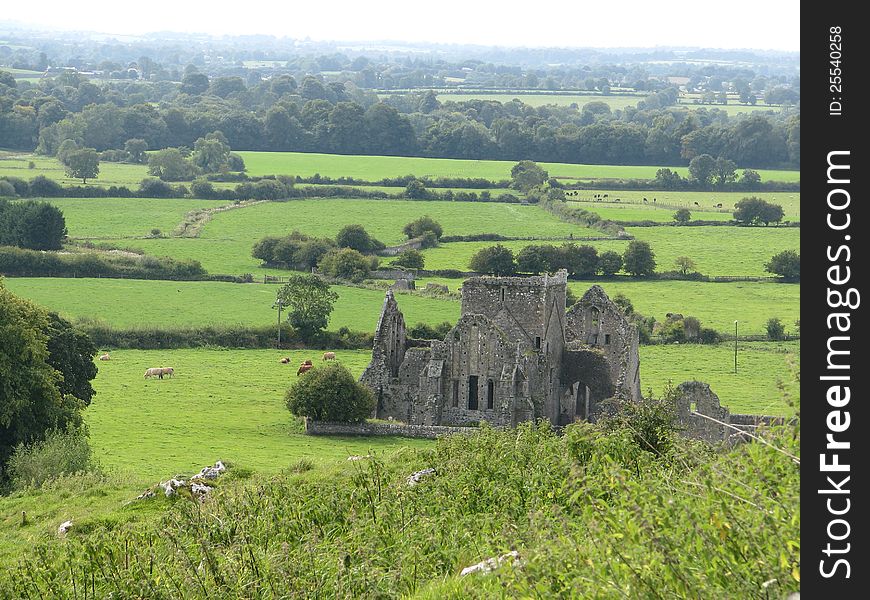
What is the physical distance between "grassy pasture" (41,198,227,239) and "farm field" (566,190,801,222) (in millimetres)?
37396

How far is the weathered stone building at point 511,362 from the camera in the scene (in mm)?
51969

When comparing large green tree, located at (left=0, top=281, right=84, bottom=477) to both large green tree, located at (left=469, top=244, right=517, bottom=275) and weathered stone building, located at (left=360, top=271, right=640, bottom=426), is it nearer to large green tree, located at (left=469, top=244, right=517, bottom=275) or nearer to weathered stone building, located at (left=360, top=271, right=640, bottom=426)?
weathered stone building, located at (left=360, top=271, right=640, bottom=426)

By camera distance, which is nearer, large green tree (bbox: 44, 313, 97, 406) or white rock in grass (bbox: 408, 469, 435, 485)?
white rock in grass (bbox: 408, 469, 435, 485)

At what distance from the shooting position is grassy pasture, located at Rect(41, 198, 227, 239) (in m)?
116

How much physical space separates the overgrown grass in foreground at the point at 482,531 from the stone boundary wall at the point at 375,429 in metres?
13.2

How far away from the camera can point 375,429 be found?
5159cm

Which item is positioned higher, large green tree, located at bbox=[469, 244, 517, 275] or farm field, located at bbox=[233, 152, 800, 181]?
farm field, located at bbox=[233, 152, 800, 181]

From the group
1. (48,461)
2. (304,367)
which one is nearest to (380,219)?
(304,367)

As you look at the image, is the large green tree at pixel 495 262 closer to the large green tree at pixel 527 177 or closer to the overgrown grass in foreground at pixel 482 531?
the large green tree at pixel 527 177
